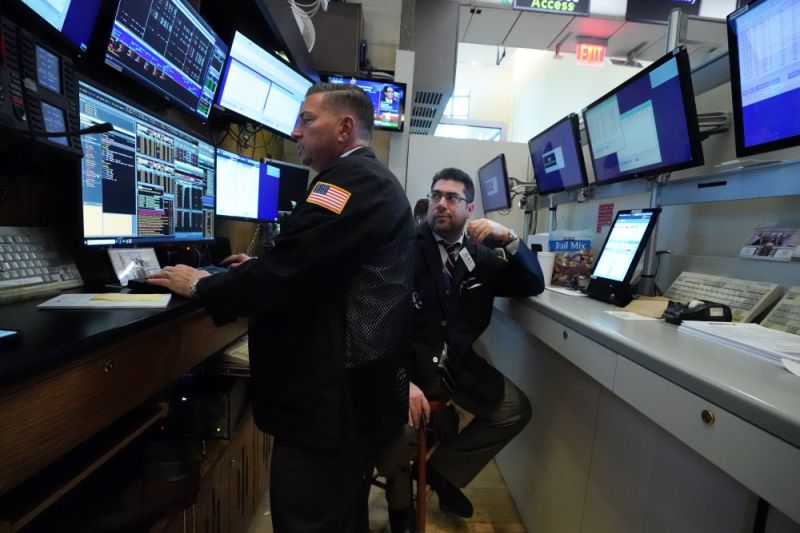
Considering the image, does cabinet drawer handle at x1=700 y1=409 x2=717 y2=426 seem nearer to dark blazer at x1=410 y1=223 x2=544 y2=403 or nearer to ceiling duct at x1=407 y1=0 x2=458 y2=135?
dark blazer at x1=410 y1=223 x2=544 y2=403

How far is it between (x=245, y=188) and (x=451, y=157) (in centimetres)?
227

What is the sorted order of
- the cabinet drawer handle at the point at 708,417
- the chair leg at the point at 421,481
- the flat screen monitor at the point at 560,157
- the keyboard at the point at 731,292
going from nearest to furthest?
the cabinet drawer handle at the point at 708,417
the keyboard at the point at 731,292
the chair leg at the point at 421,481
the flat screen monitor at the point at 560,157

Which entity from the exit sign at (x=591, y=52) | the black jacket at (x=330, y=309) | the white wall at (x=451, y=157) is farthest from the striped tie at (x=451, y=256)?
the exit sign at (x=591, y=52)

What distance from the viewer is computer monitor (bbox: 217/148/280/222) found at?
162 centimetres

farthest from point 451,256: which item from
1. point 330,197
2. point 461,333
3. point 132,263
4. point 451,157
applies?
point 451,157

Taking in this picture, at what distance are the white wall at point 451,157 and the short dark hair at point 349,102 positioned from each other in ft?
8.09

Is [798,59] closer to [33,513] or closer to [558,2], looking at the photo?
[33,513]

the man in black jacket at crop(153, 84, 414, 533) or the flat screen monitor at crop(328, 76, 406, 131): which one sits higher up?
the flat screen monitor at crop(328, 76, 406, 131)

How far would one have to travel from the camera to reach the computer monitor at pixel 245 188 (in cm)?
162

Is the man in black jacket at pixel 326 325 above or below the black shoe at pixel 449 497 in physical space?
above

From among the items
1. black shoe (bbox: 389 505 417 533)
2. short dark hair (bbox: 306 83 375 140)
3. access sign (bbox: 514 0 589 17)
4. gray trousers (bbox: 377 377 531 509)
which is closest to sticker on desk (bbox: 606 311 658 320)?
gray trousers (bbox: 377 377 531 509)

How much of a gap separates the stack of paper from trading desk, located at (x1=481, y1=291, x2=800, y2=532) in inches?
1.1

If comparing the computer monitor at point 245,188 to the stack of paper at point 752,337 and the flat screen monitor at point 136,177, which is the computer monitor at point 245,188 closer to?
the flat screen monitor at point 136,177

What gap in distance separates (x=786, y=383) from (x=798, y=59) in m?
0.77
